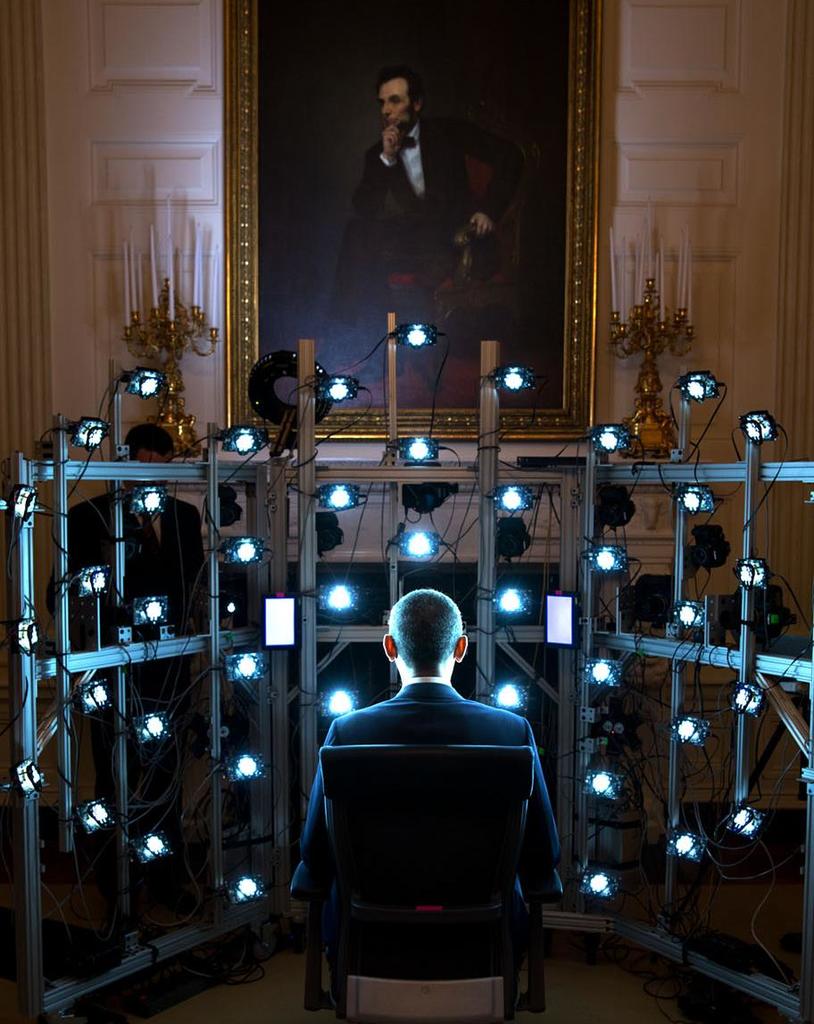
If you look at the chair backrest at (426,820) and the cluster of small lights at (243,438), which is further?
the cluster of small lights at (243,438)

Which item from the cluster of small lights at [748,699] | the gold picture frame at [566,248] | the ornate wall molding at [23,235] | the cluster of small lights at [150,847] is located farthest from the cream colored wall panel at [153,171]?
the cluster of small lights at [748,699]

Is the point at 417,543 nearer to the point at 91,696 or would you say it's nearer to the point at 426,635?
the point at 426,635

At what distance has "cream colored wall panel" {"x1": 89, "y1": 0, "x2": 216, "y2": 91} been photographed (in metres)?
4.68

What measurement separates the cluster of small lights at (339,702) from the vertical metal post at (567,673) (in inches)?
30.5

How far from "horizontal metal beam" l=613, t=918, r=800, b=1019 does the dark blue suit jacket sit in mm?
1132

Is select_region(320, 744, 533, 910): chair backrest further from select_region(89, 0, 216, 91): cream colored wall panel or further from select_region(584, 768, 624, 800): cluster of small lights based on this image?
select_region(89, 0, 216, 91): cream colored wall panel

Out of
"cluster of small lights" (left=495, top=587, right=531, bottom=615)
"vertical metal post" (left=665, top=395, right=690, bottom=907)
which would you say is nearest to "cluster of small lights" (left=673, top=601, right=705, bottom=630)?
"vertical metal post" (left=665, top=395, right=690, bottom=907)

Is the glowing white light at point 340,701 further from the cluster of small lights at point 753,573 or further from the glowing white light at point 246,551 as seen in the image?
the cluster of small lights at point 753,573

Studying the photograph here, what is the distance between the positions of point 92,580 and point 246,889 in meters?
1.32

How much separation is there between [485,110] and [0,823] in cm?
395

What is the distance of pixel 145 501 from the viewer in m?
3.10

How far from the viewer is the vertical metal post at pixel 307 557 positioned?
139 inches

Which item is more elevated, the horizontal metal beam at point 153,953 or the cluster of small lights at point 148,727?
the cluster of small lights at point 148,727

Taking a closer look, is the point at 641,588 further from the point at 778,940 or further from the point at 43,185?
the point at 43,185
